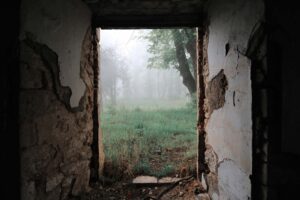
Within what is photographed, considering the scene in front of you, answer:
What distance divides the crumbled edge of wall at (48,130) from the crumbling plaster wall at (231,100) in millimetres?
1738

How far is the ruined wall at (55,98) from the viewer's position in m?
2.20

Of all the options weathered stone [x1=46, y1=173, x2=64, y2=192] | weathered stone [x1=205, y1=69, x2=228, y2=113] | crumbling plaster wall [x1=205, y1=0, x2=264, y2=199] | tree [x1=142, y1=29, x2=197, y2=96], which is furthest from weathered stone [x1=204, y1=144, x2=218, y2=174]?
tree [x1=142, y1=29, x2=197, y2=96]

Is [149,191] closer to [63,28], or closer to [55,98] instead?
[55,98]

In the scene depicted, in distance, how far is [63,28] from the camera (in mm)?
2879

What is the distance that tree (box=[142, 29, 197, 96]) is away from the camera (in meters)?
10.3

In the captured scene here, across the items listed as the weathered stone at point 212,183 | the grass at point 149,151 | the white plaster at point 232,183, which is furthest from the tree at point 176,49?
the white plaster at point 232,183

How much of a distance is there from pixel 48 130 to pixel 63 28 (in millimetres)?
1141

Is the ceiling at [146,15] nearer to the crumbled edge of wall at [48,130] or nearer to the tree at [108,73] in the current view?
the crumbled edge of wall at [48,130]

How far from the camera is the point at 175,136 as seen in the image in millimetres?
7207

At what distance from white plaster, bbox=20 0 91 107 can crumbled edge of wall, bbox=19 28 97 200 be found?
4.2 inches

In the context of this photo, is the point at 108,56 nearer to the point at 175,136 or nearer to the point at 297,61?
the point at 175,136

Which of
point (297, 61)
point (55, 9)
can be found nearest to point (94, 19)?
point (55, 9)

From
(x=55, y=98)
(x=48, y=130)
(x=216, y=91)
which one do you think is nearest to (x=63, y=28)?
(x=55, y=98)

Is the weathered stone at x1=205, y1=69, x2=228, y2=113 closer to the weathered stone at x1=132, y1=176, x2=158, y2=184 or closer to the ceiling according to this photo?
the ceiling
